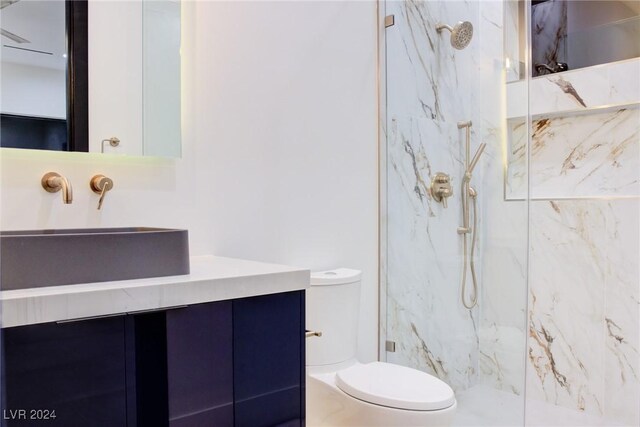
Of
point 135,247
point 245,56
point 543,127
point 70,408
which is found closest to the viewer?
point 70,408

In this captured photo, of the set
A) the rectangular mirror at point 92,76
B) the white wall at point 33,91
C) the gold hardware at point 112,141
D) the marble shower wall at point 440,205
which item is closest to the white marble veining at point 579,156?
the marble shower wall at point 440,205

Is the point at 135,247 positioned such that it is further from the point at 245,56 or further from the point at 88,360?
the point at 245,56

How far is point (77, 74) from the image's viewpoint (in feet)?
4.90

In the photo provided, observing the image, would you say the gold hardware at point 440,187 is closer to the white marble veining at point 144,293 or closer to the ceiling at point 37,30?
the white marble veining at point 144,293

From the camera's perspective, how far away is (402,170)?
7.89 ft

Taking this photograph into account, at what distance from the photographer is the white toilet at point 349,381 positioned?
5.34 feet

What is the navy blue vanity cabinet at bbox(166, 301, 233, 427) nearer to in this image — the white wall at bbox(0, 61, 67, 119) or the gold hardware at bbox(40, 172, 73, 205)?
the gold hardware at bbox(40, 172, 73, 205)

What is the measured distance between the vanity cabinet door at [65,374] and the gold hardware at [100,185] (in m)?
0.55

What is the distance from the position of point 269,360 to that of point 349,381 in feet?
2.01

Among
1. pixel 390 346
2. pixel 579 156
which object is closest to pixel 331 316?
pixel 390 346

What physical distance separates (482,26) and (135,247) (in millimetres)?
2068

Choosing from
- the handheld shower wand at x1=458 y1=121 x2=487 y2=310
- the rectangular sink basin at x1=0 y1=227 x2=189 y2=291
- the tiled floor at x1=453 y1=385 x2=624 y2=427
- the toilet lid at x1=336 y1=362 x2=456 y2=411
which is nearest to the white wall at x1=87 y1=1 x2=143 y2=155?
the rectangular sink basin at x1=0 y1=227 x2=189 y2=291

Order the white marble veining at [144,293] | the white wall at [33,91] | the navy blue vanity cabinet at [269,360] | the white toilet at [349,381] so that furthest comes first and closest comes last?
the white toilet at [349,381] < the white wall at [33,91] < the navy blue vanity cabinet at [269,360] < the white marble veining at [144,293]

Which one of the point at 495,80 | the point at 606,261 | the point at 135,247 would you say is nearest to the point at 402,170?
the point at 495,80
